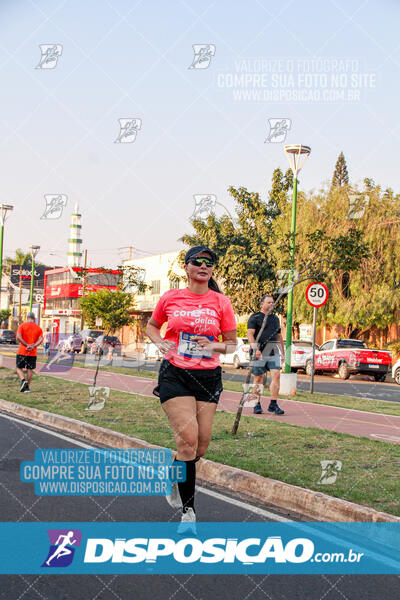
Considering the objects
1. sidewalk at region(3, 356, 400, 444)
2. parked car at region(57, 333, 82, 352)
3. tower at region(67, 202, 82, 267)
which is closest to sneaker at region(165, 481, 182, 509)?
sidewalk at region(3, 356, 400, 444)

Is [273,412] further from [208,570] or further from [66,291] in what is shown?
[66,291]

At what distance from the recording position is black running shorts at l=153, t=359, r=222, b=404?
5.04 meters

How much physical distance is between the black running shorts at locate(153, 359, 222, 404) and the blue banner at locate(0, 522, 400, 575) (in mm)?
940

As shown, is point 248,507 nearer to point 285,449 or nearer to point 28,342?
point 285,449

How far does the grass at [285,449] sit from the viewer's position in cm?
611

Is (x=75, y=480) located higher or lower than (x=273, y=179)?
lower

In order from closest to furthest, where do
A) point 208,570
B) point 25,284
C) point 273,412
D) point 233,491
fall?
point 208,570 < point 233,491 < point 273,412 < point 25,284

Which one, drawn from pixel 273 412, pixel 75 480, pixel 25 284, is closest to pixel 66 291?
pixel 25 284

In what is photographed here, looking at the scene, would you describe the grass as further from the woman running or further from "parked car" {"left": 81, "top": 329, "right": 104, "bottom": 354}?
"parked car" {"left": 81, "top": 329, "right": 104, "bottom": 354}

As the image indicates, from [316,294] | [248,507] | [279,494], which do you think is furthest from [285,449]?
[316,294]

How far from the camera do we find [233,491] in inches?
256

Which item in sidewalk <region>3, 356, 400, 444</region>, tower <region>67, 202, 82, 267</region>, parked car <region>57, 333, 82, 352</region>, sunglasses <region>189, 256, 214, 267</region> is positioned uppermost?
tower <region>67, 202, 82, 267</region>

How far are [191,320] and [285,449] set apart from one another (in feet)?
11.1
